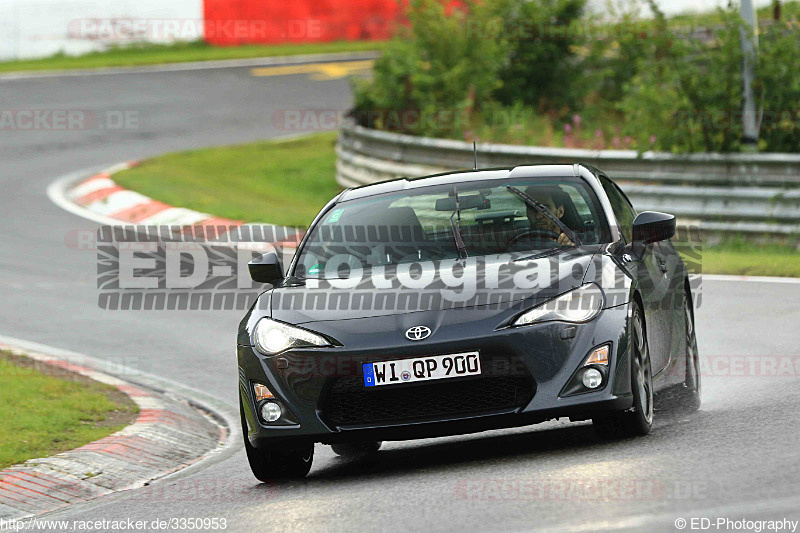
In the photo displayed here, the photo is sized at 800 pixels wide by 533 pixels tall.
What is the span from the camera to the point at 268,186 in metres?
22.9

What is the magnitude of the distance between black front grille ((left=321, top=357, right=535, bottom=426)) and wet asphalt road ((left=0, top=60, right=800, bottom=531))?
1.01 ft

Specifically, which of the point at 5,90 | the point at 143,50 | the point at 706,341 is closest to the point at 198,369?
the point at 706,341

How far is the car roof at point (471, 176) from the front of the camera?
8227 mm

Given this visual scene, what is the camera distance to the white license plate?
21.7ft

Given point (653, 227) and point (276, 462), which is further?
point (653, 227)

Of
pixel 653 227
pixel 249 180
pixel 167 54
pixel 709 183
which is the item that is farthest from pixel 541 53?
pixel 167 54

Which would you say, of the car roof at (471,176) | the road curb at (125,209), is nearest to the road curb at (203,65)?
the road curb at (125,209)

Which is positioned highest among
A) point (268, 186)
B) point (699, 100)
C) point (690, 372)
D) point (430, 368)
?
point (699, 100)

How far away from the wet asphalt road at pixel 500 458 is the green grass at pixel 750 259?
673mm

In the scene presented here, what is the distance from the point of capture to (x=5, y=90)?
111 ft

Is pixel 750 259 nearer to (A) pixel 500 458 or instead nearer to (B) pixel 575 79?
(A) pixel 500 458

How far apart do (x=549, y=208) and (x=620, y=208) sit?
2.51ft

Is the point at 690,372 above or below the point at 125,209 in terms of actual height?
above

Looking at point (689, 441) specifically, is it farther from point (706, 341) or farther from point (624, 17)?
point (624, 17)
